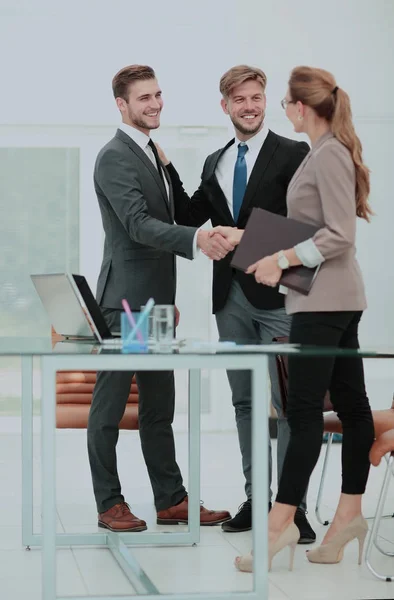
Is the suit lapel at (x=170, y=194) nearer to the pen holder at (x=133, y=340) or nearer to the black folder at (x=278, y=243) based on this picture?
the black folder at (x=278, y=243)

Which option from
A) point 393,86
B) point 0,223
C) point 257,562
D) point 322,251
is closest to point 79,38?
point 0,223

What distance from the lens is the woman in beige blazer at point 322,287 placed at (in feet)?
9.81

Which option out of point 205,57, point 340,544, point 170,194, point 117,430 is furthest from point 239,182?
point 205,57

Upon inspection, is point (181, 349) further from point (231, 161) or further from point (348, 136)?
point (231, 161)

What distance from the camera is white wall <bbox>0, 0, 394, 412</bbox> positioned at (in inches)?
270

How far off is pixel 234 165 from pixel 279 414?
96cm

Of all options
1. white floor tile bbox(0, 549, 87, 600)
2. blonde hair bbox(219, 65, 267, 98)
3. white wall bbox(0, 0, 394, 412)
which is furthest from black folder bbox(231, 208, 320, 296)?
white wall bbox(0, 0, 394, 412)

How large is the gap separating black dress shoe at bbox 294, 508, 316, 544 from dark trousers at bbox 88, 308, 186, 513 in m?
0.53

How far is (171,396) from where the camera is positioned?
3967mm

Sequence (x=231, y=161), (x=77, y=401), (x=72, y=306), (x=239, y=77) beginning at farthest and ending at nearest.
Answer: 1. (x=77, y=401)
2. (x=231, y=161)
3. (x=239, y=77)
4. (x=72, y=306)

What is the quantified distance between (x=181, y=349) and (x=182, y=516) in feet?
4.74

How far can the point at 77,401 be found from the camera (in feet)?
14.6

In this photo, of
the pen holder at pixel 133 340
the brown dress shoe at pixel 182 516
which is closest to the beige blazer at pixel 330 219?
the pen holder at pixel 133 340

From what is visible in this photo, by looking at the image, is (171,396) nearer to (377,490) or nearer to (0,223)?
(377,490)
